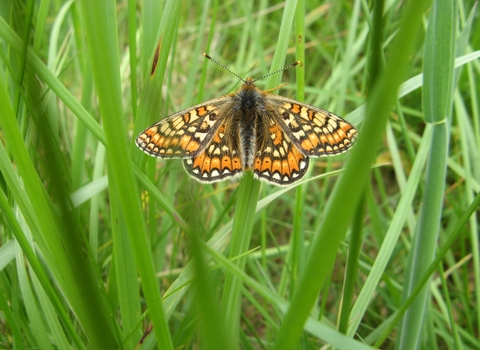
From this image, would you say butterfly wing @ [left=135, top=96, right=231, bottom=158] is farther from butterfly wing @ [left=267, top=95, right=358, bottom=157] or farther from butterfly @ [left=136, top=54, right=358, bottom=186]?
butterfly wing @ [left=267, top=95, right=358, bottom=157]

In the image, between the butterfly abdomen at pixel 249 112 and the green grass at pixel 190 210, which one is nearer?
the green grass at pixel 190 210

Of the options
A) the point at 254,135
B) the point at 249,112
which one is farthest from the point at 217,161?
the point at 249,112

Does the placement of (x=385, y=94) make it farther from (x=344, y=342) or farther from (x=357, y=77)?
(x=357, y=77)

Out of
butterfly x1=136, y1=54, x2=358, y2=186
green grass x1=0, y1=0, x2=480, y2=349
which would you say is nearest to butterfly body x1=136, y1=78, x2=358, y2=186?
butterfly x1=136, y1=54, x2=358, y2=186

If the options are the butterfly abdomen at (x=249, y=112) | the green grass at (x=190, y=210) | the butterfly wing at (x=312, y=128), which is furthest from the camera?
the butterfly abdomen at (x=249, y=112)

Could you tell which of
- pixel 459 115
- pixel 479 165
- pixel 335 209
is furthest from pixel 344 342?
pixel 459 115


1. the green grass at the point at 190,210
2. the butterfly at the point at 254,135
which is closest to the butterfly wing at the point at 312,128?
the butterfly at the point at 254,135

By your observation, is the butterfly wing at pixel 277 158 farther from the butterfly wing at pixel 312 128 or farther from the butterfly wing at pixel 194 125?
the butterfly wing at pixel 194 125

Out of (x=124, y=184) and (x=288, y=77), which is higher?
(x=288, y=77)

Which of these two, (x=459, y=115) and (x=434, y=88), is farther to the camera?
(x=459, y=115)
